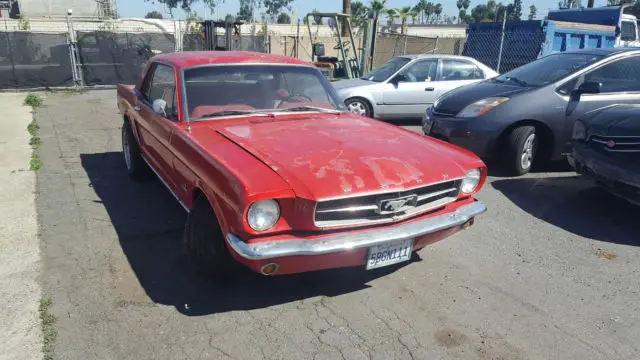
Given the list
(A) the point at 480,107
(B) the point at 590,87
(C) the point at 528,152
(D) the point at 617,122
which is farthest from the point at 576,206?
(A) the point at 480,107

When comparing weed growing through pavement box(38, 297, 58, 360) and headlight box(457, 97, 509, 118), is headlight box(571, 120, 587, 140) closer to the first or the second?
headlight box(457, 97, 509, 118)

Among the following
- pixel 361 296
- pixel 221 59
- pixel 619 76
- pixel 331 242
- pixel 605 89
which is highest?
pixel 221 59

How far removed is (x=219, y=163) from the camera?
311cm

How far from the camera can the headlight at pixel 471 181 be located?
362cm

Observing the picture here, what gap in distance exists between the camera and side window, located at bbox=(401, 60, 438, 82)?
9.68 m

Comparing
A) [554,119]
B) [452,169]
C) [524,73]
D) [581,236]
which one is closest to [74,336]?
[452,169]

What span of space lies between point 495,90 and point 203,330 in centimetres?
523

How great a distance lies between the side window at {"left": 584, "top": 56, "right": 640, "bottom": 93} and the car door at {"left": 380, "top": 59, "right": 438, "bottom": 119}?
362cm

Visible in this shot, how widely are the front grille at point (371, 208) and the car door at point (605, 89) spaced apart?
385 centimetres

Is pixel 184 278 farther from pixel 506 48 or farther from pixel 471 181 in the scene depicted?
pixel 506 48

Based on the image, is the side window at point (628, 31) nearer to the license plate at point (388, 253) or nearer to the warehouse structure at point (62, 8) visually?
the license plate at point (388, 253)

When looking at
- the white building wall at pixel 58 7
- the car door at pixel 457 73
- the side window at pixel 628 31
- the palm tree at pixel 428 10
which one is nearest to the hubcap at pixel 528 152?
the car door at pixel 457 73

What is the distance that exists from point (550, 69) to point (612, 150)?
2.15 metres

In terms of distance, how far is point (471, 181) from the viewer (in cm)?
366
